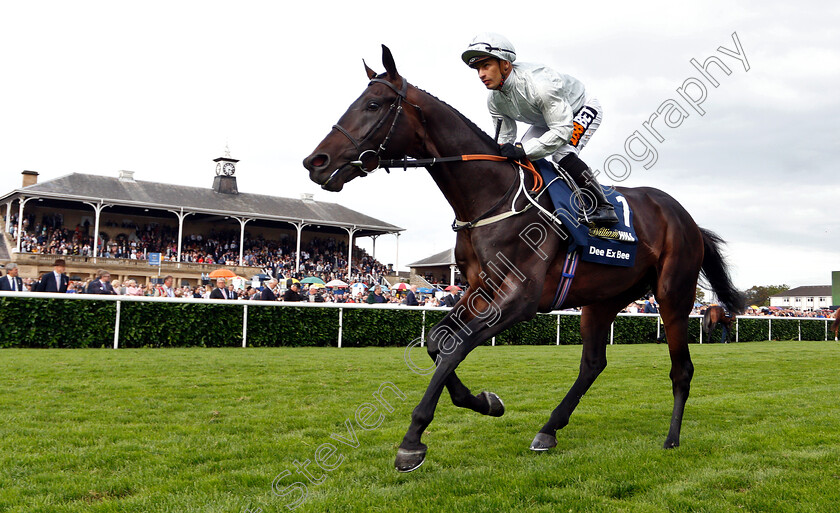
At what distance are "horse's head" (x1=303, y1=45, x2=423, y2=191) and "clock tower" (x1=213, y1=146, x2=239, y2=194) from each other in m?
41.2

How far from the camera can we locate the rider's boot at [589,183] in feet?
13.6

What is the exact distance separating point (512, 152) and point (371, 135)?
89 cm

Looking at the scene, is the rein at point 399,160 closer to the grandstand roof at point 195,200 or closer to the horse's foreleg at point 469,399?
the horse's foreleg at point 469,399

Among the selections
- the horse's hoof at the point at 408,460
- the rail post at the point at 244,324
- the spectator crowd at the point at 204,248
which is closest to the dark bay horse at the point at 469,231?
the horse's hoof at the point at 408,460

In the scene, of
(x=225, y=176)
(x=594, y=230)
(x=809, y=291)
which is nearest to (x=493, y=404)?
(x=594, y=230)

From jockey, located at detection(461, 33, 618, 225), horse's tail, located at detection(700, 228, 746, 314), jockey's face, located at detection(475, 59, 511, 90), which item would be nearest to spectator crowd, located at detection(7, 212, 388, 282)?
horse's tail, located at detection(700, 228, 746, 314)

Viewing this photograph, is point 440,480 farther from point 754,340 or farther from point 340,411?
point 754,340

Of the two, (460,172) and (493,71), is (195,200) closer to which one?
(493,71)

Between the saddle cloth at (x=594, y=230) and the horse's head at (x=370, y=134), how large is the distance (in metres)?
0.90

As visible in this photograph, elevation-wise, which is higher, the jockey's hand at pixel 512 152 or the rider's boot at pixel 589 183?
the jockey's hand at pixel 512 152

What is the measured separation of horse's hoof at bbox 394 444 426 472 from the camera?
316 centimetres

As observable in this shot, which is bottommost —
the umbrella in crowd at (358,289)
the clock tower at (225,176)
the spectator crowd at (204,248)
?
the umbrella in crowd at (358,289)

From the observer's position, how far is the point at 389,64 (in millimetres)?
3713

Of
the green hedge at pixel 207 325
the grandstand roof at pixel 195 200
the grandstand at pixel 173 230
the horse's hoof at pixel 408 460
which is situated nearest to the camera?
the horse's hoof at pixel 408 460
